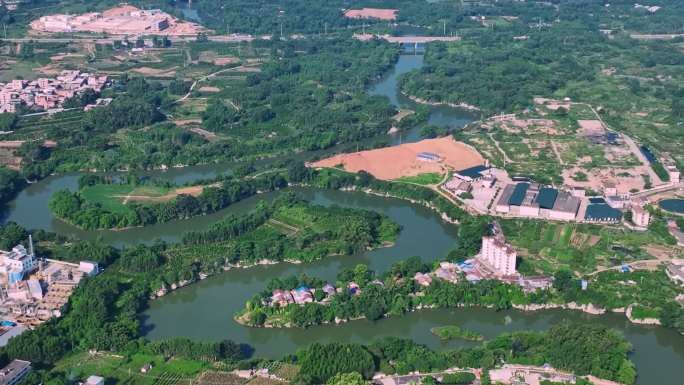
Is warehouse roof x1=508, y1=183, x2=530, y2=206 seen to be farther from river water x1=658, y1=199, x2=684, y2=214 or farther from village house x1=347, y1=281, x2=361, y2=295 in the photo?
village house x1=347, y1=281, x2=361, y2=295

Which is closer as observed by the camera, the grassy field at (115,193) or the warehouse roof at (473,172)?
the grassy field at (115,193)

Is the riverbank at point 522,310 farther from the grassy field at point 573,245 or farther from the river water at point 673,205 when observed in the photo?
the river water at point 673,205

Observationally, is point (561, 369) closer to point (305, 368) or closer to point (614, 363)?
point (614, 363)

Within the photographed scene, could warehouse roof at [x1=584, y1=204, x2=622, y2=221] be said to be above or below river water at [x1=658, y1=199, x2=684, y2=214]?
above

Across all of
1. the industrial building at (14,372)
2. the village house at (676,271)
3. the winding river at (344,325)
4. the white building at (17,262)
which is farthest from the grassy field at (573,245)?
the white building at (17,262)

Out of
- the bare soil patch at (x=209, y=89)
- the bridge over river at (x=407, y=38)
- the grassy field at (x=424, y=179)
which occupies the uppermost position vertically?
the bridge over river at (x=407, y=38)

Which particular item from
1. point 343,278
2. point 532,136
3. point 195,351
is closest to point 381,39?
point 532,136

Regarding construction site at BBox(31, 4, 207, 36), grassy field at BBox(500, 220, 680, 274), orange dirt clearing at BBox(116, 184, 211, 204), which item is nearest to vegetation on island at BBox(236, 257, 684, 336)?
grassy field at BBox(500, 220, 680, 274)
